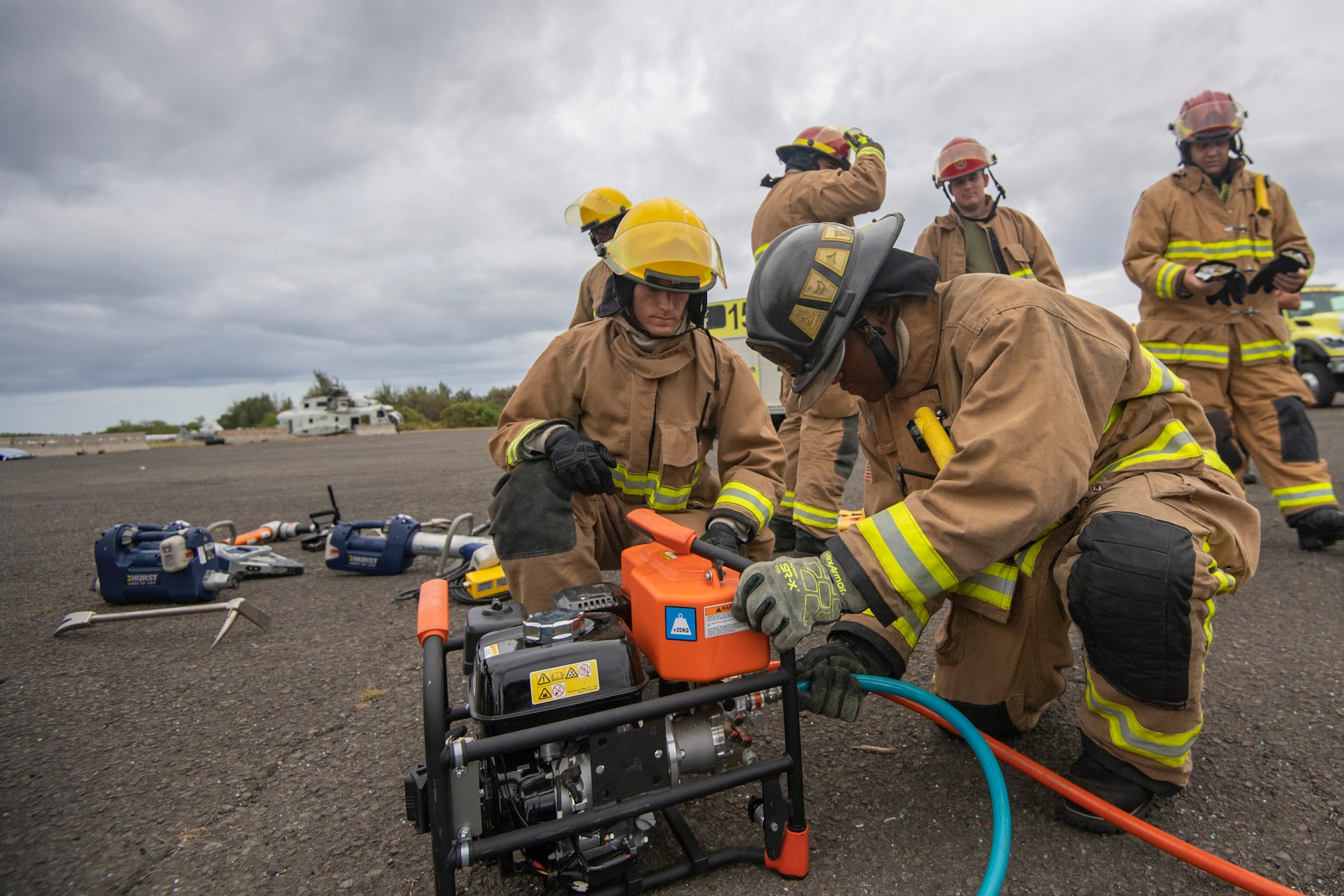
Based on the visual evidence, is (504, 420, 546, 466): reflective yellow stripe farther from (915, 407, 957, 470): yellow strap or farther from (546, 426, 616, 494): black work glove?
(915, 407, 957, 470): yellow strap

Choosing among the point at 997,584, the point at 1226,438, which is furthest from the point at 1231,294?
the point at 997,584

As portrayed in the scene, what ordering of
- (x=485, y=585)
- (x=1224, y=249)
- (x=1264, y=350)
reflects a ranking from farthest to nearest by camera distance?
1. (x=1224, y=249)
2. (x=1264, y=350)
3. (x=485, y=585)

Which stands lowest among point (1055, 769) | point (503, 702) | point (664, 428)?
A: point (1055, 769)

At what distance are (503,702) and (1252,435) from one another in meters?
4.40

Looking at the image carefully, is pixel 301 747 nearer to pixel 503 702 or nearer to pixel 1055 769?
pixel 503 702

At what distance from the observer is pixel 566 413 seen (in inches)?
103

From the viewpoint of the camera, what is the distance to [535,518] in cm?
225

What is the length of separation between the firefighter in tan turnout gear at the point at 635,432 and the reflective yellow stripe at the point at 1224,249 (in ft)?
10.3

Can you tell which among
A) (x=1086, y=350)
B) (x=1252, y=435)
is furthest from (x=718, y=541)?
(x=1252, y=435)

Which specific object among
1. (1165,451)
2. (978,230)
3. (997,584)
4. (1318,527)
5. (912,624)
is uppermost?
(978,230)

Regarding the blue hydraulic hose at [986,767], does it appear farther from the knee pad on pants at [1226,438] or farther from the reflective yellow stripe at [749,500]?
the knee pad on pants at [1226,438]

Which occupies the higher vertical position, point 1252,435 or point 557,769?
point 1252,435

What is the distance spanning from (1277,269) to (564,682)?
4.51 m

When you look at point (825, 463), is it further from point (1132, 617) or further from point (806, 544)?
point (1132, 617)
